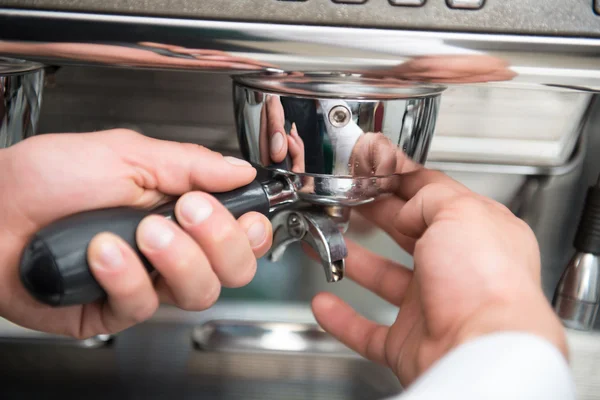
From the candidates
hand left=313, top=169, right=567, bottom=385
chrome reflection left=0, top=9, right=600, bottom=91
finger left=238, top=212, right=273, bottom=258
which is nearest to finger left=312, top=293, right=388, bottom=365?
hand left=313, top=169, right=567, bottom=385

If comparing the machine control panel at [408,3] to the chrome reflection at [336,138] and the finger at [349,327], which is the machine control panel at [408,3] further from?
the finger at [349,327]

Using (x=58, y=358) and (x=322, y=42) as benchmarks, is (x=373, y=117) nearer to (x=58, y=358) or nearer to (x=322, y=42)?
(x=322, y=42)

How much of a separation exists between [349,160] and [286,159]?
0.04m

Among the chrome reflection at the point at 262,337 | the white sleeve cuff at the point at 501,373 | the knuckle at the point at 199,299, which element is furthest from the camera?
the chrome reflection at the point at 262,337

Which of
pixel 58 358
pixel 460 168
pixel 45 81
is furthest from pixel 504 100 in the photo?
pixel 58 358

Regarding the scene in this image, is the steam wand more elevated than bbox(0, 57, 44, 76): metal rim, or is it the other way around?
bbox(0, 57, 44, 76): metal rim

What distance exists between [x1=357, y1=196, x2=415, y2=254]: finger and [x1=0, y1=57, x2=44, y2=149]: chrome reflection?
0.24 metres

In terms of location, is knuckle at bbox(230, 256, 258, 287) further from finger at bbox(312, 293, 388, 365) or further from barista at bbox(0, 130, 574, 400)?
finger at bbox(312, 293, 388, 365)

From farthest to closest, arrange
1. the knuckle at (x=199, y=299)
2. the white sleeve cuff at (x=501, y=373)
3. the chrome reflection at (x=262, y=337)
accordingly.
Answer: the chrome reflection at (x=262, y=337) → the knuckle at (x=199, y=299) → the white sleeve cuff at (x=501, y=373)

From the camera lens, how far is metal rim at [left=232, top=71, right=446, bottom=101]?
28 cm

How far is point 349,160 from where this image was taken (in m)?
0.30

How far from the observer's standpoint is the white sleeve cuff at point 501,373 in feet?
0.70

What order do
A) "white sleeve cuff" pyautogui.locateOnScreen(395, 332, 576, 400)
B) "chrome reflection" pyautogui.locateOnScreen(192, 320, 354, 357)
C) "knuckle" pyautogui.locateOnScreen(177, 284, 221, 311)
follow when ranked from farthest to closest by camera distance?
"chrome reflection" pyautogui.locateOnScreen(192, 320, 354, 357) < "knuckle" pyautogui.locateOnScreen(177, 284, 221, 311) < "white sleeve cuff" pyautogui.locateOnScreen(395, 332, 576, 400)

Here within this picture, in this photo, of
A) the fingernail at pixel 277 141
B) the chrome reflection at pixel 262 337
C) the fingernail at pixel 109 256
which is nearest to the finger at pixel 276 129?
the fingernail at pixel 277 141
